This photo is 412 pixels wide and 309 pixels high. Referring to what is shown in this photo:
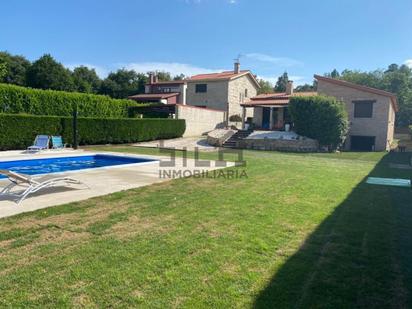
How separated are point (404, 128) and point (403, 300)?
57767mm

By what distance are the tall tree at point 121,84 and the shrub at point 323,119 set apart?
132 feet

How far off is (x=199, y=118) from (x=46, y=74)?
3093cm

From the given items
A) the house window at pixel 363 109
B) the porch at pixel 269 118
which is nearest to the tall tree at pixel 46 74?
the porch at pixel 269 118

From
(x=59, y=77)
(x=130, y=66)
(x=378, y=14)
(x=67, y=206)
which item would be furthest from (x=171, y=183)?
(x=130, y=66)

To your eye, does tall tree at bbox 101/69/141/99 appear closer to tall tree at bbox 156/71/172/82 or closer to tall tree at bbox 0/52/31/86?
tall tree at bbox 156/71/172/82

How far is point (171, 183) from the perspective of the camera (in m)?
9.70

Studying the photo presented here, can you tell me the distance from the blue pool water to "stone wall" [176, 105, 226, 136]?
1519 cm

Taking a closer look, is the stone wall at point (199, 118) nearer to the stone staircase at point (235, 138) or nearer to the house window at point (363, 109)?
the stone staircase at point (235, 138)

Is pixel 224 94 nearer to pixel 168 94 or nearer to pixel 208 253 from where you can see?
pixel 168 94

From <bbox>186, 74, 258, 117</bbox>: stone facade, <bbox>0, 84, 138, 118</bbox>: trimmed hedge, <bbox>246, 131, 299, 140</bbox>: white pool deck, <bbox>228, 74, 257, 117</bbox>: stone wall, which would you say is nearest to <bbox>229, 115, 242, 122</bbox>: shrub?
<bbox>186, 74, 258, 117</bbox>: stone facade

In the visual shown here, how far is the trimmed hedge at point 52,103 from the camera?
22000 millimetres

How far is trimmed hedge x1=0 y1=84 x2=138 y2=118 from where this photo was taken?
2200 cm

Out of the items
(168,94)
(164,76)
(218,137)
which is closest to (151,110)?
(218,137)

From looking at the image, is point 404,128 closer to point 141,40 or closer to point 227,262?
point 141,40
